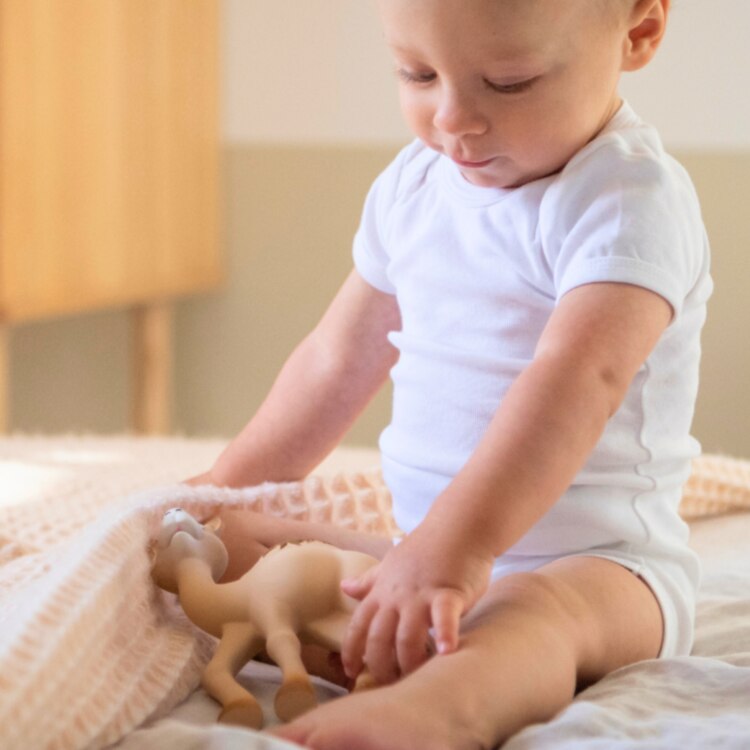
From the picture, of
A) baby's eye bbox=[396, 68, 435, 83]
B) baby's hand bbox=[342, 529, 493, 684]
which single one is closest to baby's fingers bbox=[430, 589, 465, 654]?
baby's hand bbox=[342, 529, 493, 684]

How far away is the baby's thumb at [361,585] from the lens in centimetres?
64

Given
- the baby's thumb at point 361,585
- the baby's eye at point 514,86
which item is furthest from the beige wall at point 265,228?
the baby's thumb at point 361,585

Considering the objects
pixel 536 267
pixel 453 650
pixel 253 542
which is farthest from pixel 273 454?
pixel 453 650

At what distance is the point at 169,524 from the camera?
0.75 meters

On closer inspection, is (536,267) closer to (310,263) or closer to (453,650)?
(453,650)

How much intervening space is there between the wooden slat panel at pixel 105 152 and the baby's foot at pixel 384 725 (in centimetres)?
137

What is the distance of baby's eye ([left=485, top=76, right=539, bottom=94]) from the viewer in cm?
73

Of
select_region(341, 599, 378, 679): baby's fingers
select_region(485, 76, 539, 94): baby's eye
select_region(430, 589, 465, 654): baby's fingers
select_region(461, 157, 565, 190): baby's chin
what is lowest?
select_region(341, 599, 378, 679): baby's fingers

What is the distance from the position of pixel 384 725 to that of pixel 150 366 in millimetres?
1920

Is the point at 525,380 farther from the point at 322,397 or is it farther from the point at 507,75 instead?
the point at 322,397

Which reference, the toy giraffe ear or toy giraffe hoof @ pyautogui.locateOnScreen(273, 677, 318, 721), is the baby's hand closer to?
toy giraffe hoof @ pyautogui.locateOnScreen(273, 677, 318, 721)

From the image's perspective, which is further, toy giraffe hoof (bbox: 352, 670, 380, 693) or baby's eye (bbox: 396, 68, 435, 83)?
baby's eye (bbox: 396, 68, 435, 83)

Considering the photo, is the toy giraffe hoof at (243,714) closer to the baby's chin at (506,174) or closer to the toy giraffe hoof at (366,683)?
the toy giraffe hoof at (366,683)

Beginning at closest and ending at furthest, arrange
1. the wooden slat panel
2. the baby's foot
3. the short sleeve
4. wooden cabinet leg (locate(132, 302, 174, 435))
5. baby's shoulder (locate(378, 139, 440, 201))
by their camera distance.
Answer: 1. the baby's foot
2. the short sleeve
3. baby's shoulder (locate(378, 139, 440, 201))
4. the wooden slat panel
5. wooden cabinet leg (locate(132, 302, 174, 435))
